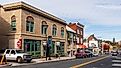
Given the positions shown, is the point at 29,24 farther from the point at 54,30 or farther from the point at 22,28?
the point at 54,30


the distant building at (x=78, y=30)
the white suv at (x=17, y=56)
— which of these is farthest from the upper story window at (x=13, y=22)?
the distant building at (x=78, y=30)

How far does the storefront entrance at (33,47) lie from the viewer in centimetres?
5106

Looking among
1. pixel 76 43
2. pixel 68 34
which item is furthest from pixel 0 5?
pixel 76 43

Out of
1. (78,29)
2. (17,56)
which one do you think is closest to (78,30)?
(78,29)

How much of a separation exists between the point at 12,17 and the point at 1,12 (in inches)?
92.0

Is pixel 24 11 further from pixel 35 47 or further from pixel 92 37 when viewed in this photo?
pixel 92 37

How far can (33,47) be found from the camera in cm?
5400

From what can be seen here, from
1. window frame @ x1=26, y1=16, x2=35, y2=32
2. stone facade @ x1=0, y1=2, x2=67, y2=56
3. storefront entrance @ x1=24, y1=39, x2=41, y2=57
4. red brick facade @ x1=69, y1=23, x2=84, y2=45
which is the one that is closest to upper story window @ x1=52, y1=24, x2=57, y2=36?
stone facade @ x1=0, y1=2, x2=67, y2=56

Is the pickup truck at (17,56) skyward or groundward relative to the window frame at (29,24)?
groundward

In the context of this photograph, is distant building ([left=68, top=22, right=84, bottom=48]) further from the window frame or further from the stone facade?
the window frame

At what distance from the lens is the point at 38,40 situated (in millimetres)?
55844

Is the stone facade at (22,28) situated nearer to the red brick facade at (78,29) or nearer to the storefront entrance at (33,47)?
the storefront entrance at (33,47)

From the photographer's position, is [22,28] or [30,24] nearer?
[22,28]

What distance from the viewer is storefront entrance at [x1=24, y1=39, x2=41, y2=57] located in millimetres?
51062
